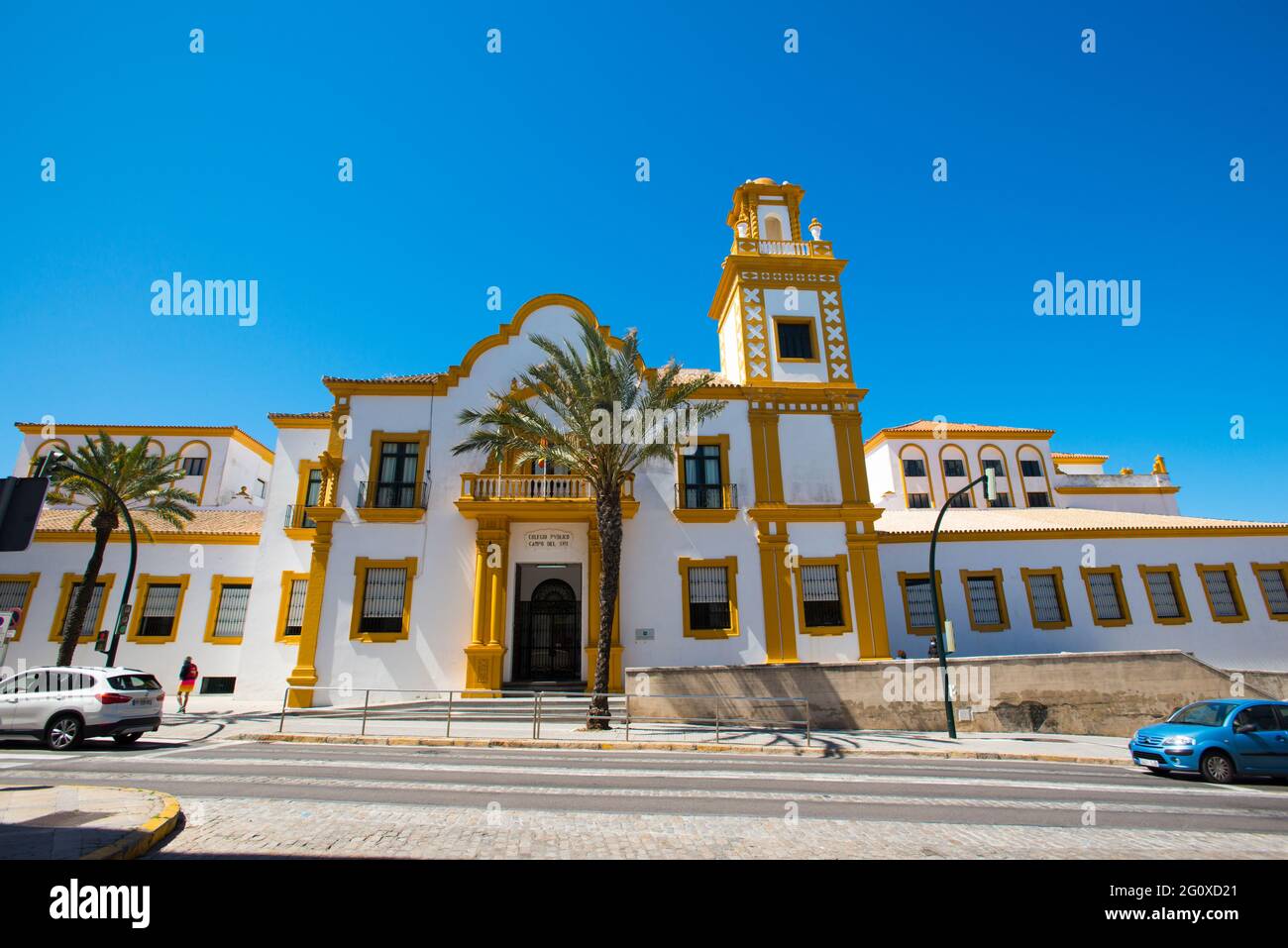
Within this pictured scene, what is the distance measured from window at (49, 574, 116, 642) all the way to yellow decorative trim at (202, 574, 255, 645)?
9.96 feet

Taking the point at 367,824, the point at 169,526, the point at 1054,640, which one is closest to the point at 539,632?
the point at 367,824

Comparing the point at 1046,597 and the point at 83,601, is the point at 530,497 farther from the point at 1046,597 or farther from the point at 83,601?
the point at 1046,597

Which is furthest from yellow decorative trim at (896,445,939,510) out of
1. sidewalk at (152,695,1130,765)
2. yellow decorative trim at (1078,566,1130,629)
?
sidewalk at (152,695,1130,765)

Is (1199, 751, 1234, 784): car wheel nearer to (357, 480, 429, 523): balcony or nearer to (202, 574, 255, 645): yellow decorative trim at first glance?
(357, 480, 429, 523): balcony

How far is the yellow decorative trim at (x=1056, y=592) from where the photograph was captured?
23609mm

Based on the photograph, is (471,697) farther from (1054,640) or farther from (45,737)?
(1054,640)

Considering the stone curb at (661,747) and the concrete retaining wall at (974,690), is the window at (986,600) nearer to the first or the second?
the concrete retaining wall at (974,690)


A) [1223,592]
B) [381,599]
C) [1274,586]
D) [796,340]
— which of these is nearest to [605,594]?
[381,599]

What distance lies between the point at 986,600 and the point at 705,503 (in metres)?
12.0

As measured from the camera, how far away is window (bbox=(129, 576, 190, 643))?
22734 millimetres
